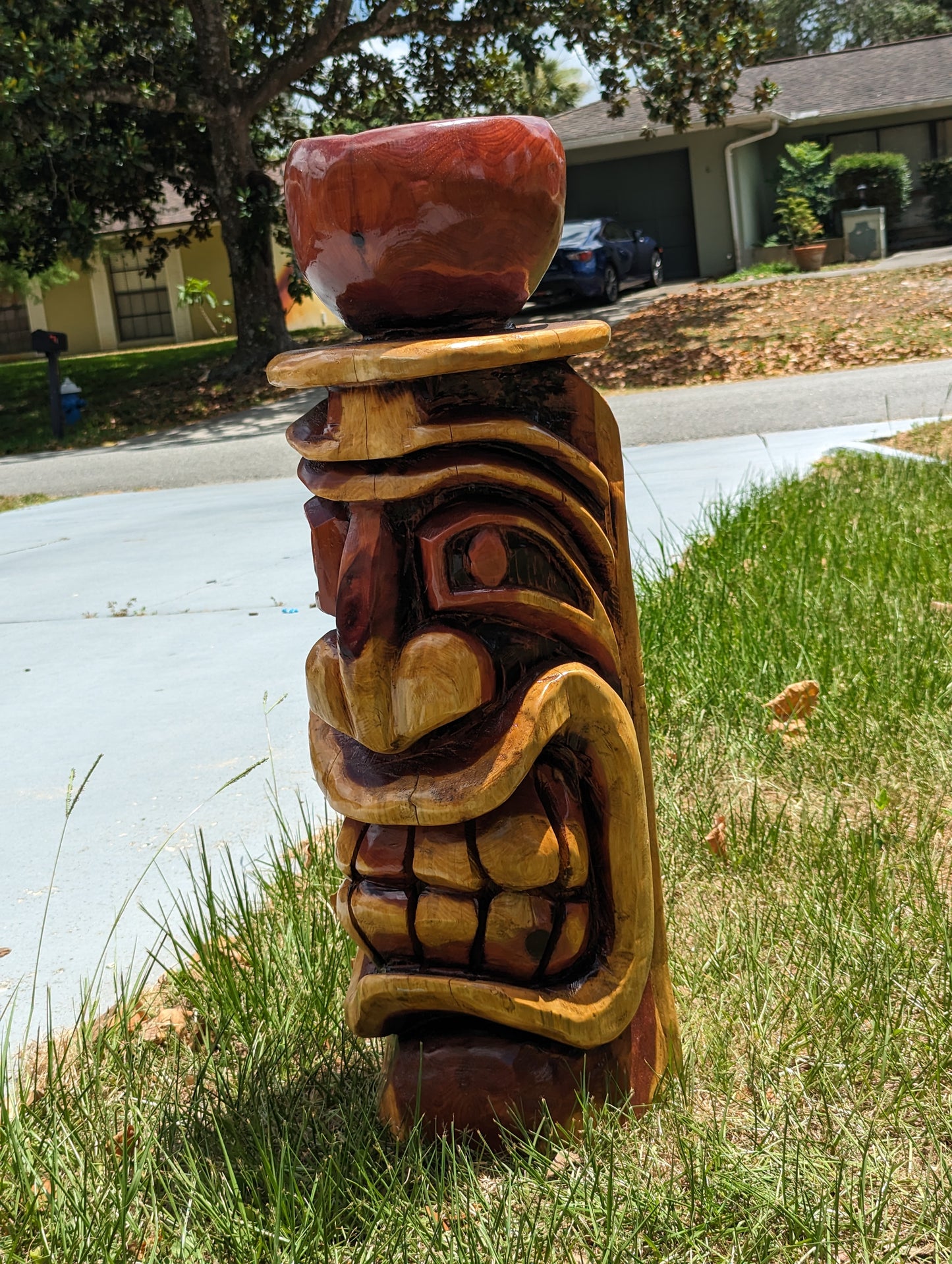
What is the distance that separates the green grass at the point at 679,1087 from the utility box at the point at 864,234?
20.1 meters

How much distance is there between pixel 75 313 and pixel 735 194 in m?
15.7

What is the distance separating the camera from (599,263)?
19.4m

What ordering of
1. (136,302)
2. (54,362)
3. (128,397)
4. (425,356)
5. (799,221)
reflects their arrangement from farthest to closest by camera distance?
(136,302) < (799,221) < (128,397) < (54,362) < (425,356)

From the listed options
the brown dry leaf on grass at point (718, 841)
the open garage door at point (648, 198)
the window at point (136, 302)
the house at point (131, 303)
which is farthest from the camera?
the window at point (136, 302)

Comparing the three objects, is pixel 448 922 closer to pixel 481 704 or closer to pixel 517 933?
pixel 517 933

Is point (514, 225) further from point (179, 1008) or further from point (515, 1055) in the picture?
point (179, 1008)

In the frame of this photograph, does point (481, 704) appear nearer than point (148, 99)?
Yes

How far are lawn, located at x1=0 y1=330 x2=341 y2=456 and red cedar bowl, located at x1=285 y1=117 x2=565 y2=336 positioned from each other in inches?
543

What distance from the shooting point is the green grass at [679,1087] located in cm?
156

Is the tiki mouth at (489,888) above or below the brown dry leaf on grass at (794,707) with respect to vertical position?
above

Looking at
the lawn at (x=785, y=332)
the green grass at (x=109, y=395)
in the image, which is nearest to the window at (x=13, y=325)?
the green grass at (x=109, y=395)

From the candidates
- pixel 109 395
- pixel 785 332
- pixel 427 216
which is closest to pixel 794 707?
pixel 427 216

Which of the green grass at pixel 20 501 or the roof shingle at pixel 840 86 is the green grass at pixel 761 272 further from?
the green grass at pixel 20 501

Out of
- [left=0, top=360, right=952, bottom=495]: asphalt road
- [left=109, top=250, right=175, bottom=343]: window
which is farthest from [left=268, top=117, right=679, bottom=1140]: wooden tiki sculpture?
[left=109, top=250, right=175, bottom=343]: window
